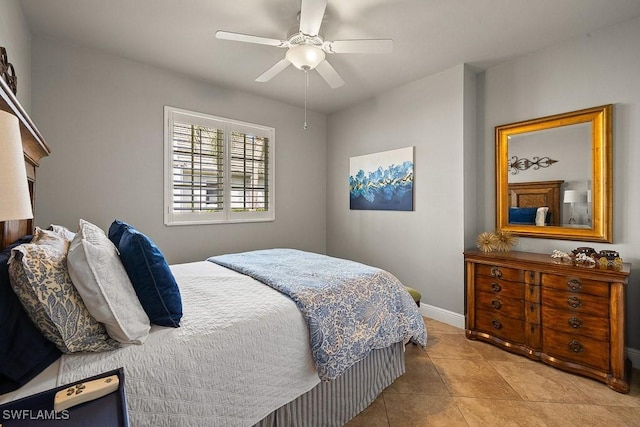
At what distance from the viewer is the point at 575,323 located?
217cm

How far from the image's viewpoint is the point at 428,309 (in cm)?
330

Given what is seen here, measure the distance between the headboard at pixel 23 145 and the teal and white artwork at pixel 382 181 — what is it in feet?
10.1

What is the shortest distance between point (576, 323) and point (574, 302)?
0.15 metres

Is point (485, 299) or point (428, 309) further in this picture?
point (428, 309)

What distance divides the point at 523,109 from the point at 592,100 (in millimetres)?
491

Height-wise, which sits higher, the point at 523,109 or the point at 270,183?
the point at 523,109

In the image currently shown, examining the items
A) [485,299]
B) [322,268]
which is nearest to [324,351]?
[322,268]

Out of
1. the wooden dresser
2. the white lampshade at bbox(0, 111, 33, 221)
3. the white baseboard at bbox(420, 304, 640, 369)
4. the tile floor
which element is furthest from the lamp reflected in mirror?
the white lampshade at bbox(0, 111, 33, 221)

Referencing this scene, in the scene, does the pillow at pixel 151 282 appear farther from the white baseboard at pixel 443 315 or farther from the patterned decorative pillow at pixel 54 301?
the white baseboard at pixel 443 315

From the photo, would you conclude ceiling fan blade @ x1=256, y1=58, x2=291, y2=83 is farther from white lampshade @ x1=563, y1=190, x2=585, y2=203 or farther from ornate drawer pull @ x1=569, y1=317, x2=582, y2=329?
ornate drawer pull @ x1=569, y1=317, x2=582, y2=329

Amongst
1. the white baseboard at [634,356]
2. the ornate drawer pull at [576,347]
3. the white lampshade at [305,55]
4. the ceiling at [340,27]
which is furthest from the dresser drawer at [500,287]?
the white lampshade at [305,55]

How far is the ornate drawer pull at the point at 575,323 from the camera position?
84.7 inches

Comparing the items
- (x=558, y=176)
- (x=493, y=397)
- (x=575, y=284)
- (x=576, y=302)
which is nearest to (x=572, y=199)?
(x=558, y=176)

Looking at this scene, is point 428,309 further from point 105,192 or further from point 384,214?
point 105,192
